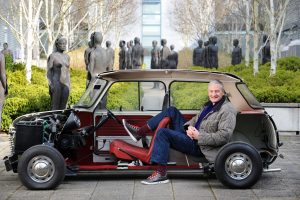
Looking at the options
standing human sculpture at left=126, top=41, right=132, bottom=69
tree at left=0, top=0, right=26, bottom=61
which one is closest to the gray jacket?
tree at left=0, top=0, right=26, bottom=61

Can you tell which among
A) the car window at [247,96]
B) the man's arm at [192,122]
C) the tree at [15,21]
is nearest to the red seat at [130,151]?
the man's arm at [192,122]

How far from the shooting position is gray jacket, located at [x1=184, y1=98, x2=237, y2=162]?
30.6 ft

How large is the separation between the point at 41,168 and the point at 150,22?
77248 mm

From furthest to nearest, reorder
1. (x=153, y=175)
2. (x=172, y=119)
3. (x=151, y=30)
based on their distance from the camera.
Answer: (x=151, y=30)
(x=172, y=119)
(x=153, y=175)

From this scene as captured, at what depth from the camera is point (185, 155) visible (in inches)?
387

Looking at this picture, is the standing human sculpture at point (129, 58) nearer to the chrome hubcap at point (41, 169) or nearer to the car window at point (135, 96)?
the car window at point (135, 96)

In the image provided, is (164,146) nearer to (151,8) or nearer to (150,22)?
(150,22)

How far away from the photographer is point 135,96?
33.3 ft

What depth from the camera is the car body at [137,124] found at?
9383 mm

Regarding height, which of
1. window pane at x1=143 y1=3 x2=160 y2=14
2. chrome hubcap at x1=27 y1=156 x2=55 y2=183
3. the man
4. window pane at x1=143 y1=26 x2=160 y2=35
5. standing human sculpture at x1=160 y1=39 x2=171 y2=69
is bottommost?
chrome hubcap at x1=27 y1=156 x2=55 y2=183

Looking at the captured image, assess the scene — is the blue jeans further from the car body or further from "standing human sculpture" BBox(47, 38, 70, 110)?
"standing human sculpture" BBox(47, 38, 70, 110)

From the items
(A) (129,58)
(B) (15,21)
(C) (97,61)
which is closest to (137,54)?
(A) (129,58)

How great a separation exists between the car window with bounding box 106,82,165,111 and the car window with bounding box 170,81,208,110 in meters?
0.15

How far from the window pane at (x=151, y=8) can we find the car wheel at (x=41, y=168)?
77.4 meters
